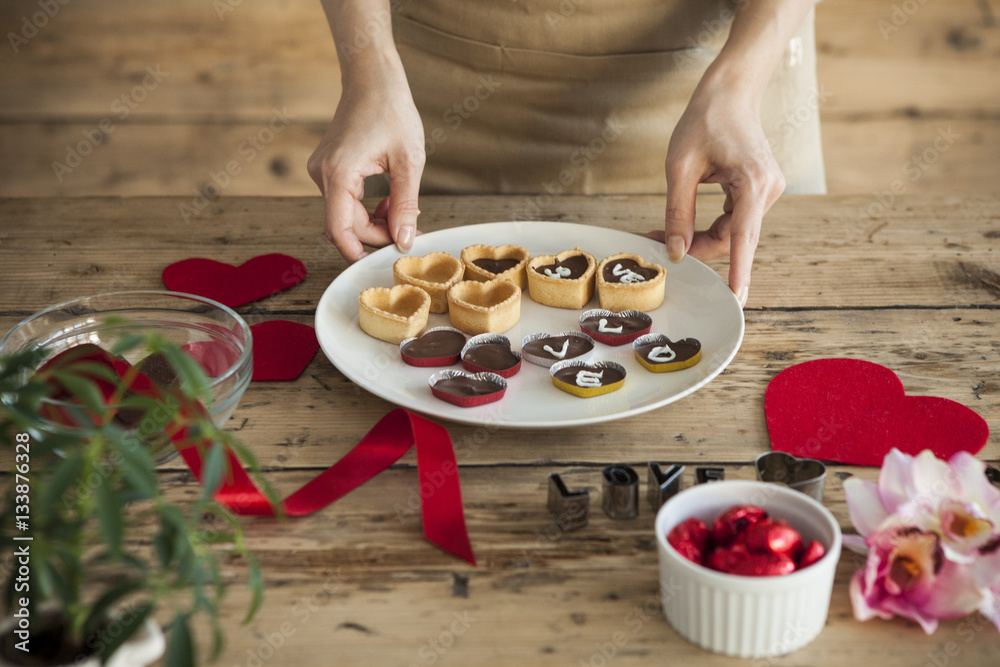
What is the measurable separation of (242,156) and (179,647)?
319cm

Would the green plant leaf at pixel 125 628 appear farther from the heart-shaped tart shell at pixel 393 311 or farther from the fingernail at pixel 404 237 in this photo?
the fingernail at pixel 404 237

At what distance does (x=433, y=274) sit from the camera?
151 cm

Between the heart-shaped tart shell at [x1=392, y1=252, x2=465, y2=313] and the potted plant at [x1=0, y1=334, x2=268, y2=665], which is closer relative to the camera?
the potted plant at [x1=0, y1=334, x2=268, y2=665]

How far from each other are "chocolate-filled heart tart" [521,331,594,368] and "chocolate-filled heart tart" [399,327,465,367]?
100 mm

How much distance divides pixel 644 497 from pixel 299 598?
1.35 ft

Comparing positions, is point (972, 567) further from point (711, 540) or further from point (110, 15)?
point (110, 15)

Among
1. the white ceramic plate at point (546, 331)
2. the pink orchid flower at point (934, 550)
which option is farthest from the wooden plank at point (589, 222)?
the pink orchid flower at point (934, 550)

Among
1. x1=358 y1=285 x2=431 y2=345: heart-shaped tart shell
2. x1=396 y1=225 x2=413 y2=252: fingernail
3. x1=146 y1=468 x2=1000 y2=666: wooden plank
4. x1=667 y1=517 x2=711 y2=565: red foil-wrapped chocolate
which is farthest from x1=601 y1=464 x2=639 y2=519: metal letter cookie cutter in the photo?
x1=396 y1=225 x2=413 y2=252: fingernail

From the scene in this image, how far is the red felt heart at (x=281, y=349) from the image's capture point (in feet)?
4.15

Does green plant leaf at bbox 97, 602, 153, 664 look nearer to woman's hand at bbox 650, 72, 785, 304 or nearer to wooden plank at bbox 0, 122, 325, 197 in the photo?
woman's hand at bbox 650, 72, 785, 304

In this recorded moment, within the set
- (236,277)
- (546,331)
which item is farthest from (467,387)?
(236,277)

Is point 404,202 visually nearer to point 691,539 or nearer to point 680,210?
point 680,210

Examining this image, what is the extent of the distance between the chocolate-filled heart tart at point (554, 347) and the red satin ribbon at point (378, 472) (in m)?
0.22

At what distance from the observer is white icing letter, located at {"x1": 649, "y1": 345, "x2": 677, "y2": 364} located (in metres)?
1.22
